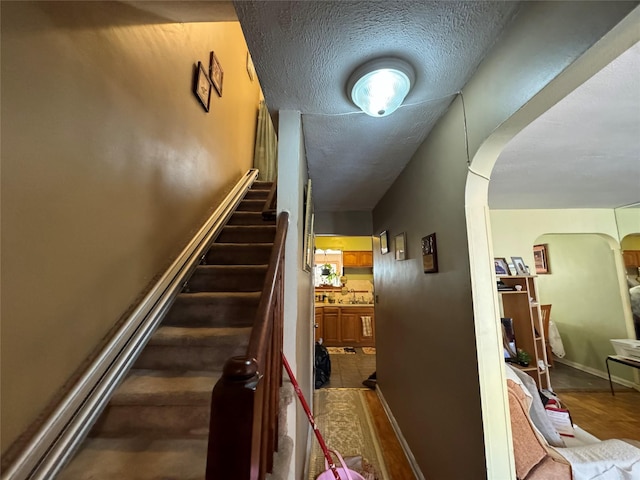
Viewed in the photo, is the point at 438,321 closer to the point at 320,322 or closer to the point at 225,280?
the point at 225,280

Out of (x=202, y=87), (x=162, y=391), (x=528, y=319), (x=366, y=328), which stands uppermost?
(x=202, y=87)

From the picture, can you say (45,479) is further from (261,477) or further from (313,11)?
(313,11)

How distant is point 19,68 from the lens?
92 centimetres

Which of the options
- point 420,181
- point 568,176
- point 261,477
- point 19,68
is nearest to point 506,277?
point 568,176

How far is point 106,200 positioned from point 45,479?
109 cm

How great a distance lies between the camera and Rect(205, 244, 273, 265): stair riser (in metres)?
2.19

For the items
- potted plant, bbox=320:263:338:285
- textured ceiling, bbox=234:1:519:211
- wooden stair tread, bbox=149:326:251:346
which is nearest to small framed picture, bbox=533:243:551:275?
potted plant, bbox=320:263:338:285

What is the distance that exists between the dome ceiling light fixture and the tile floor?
11.8 ft

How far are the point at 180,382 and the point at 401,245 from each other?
72.7 inches

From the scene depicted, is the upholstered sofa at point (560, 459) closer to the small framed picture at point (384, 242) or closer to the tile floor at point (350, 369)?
the small framed picture at point (384, 242)

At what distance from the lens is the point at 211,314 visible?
1.72 m

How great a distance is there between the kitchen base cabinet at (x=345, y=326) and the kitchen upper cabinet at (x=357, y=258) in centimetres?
107

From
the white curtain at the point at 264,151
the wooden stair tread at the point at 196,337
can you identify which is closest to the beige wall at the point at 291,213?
the wooden stair tread at the point at 196,337

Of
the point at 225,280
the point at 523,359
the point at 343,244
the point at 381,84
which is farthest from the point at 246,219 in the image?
the point at 343,244
